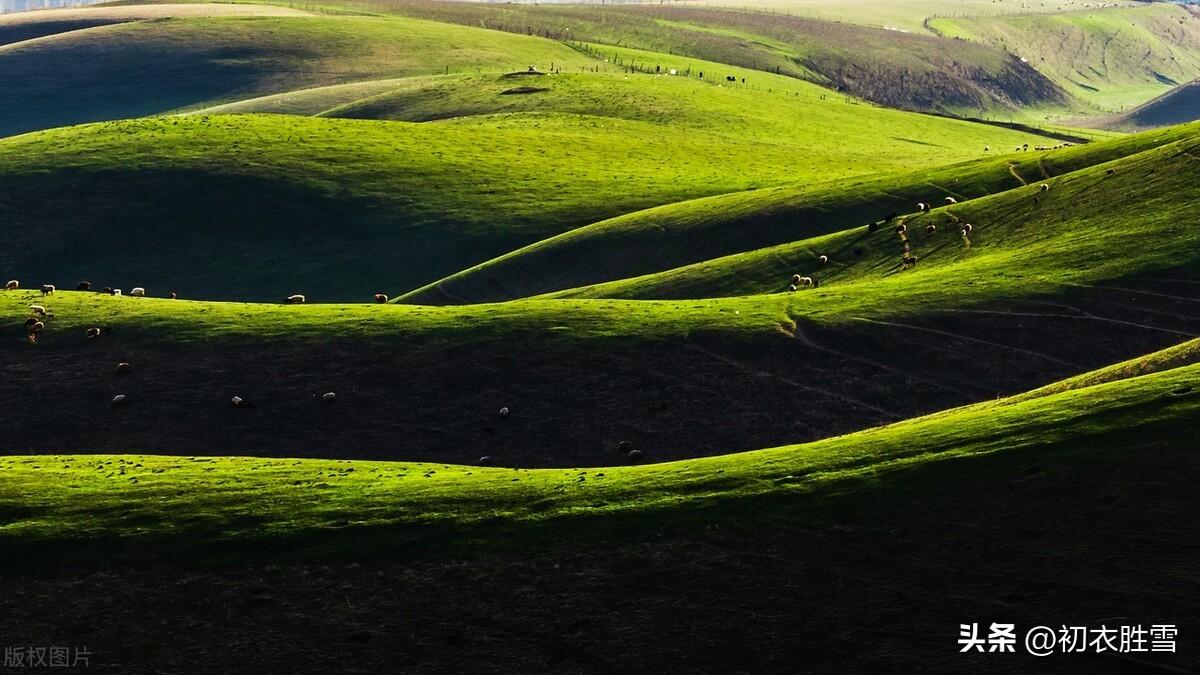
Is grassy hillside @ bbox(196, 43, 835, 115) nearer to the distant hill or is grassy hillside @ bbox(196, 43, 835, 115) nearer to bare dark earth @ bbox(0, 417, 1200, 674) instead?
the distant hill

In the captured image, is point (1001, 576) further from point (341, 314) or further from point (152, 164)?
point (152, 164)

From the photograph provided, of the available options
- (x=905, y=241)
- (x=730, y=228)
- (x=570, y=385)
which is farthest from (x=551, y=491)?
(x=730, y=228)

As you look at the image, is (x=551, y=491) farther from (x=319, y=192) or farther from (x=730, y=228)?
(x=319, y=192)

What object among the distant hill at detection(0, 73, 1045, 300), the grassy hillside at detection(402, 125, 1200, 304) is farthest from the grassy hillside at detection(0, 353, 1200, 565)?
the distant hill at detection(0, 73, 1045, 300)

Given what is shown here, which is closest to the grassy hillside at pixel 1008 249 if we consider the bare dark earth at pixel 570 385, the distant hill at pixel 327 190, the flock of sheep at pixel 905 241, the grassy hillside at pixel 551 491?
the flock of sheep at pixel 905 241

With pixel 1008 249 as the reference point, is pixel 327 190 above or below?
above

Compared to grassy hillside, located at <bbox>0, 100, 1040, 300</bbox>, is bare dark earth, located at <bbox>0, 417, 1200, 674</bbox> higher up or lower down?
lower down

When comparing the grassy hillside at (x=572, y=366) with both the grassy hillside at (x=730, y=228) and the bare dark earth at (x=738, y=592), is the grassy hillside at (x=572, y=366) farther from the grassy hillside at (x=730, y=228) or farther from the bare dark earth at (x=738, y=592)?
the grassy hillside at (x=730, y=228)
